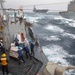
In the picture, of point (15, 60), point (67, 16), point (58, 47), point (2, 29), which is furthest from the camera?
point (67, 16)


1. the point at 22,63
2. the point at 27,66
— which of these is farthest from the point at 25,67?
the point at 22,63

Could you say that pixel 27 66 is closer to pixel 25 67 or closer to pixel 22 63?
pixel 25 67

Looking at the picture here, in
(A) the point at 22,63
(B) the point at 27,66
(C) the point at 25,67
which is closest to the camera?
(C) the point at 25,67

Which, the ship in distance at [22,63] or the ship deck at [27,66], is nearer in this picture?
the ship in distance at [22,63]

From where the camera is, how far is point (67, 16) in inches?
5723

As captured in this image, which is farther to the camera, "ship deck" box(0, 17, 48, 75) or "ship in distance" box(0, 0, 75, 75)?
"ship deck" box(0, 17, 48, 75)

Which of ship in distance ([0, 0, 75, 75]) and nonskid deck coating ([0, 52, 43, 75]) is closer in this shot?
ship in distance ([0, 0, 75, 75])

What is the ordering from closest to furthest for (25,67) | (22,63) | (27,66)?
(25,67), (27,66), (22,63)

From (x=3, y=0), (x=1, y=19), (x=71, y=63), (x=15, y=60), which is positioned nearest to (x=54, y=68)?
(x=15, y=60)

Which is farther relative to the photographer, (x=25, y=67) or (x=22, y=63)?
(x=22, y=63)

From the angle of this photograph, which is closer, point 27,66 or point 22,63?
point 27,66

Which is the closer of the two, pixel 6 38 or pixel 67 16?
pixel 6 38

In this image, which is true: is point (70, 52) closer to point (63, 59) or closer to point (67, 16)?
point (63, 59)

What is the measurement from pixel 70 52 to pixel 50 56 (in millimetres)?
4816
